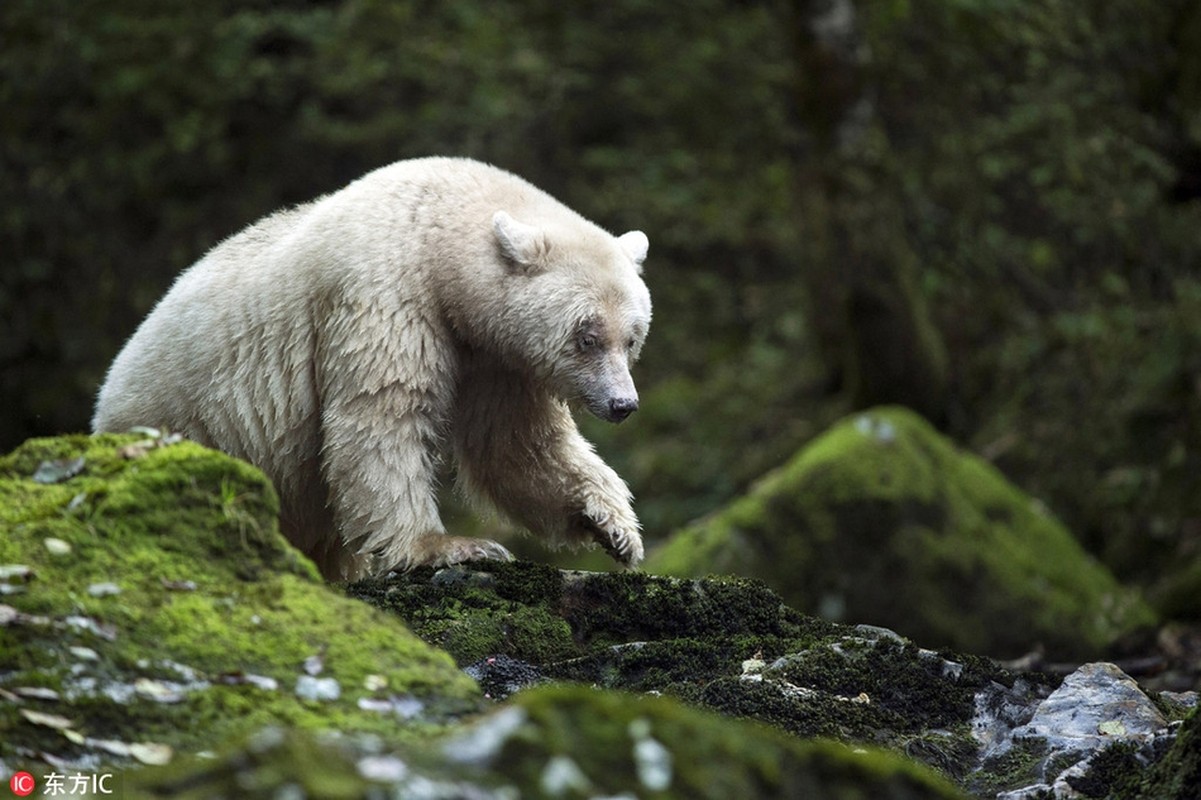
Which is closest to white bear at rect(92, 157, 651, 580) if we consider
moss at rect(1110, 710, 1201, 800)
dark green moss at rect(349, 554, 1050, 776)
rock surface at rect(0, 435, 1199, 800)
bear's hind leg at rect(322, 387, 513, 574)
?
bear's hind leg at rect(322, 387, 513, 574)

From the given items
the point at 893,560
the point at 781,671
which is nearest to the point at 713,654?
the point at 781,671

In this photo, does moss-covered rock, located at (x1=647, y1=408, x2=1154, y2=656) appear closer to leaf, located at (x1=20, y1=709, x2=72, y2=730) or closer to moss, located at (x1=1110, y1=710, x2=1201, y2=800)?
moss, located at (x1=1110, y1=710, x2=1201, y2=800)

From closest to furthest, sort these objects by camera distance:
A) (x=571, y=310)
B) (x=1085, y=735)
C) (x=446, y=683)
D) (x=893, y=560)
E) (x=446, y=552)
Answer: (x=446, y=683)
(x=1085, y=735)
(x=446, y=552)
(x=571, y=310)
(x=893, y=560)

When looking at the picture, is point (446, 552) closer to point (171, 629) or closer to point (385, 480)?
point (385, 480)

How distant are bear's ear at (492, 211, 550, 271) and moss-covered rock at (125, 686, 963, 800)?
3.98 m

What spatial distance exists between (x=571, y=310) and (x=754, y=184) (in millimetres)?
11696

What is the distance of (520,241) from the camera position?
22.0ft

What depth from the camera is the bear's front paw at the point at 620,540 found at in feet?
23.8

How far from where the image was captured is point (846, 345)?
14.0 meters

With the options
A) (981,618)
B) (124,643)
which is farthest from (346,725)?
(981,618)

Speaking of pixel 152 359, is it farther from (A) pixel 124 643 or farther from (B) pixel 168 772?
(B) pixel 168 772

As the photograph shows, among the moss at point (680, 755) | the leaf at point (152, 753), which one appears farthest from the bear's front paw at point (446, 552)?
the moss at point (680, 755)

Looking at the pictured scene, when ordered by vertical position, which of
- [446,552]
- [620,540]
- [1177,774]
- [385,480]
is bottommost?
[620,540]

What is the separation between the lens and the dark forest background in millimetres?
13445
